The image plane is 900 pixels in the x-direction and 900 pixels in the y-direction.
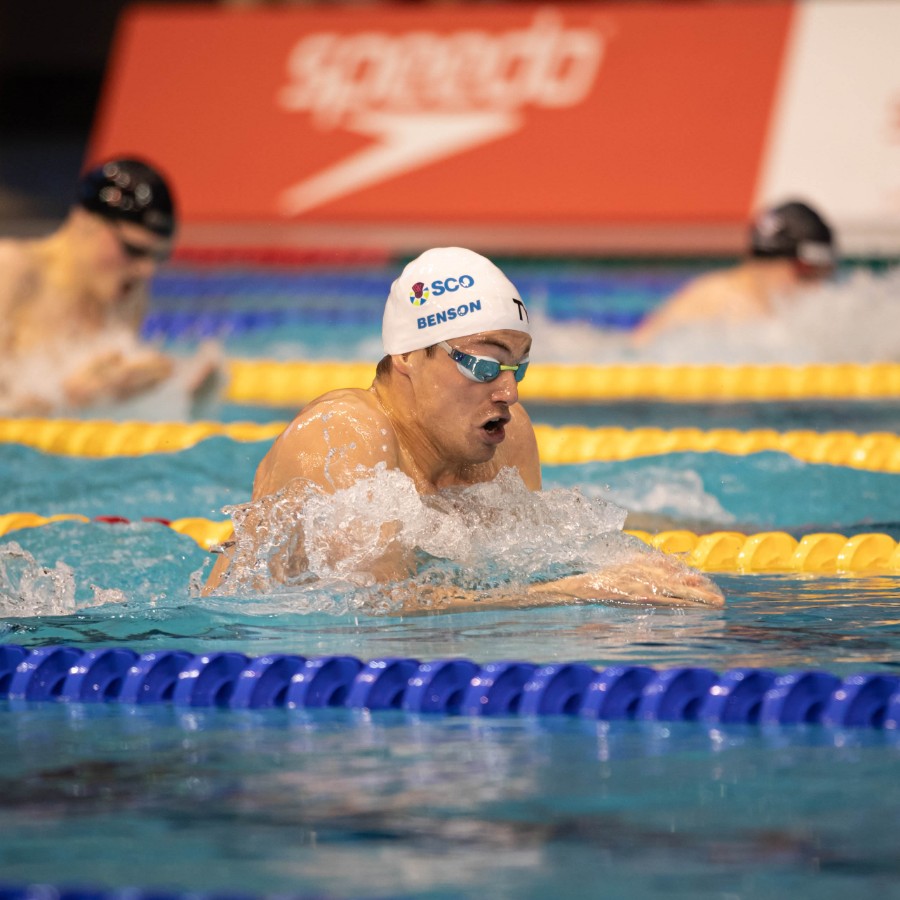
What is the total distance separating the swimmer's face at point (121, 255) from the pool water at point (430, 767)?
6.20 feet

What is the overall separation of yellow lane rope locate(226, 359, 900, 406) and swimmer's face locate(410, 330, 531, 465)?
3.59 meters

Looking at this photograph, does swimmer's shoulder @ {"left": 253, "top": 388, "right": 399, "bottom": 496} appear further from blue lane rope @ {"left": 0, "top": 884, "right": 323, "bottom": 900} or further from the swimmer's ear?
blue lane rope @ {"left": 0, "top": 884, "right": 323, "bottom": 900}

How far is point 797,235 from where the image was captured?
287 inches

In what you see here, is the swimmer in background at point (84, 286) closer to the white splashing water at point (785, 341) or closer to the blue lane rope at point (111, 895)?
the white splashing water at point (785, 341)

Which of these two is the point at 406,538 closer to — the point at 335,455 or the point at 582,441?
the point at 335,455

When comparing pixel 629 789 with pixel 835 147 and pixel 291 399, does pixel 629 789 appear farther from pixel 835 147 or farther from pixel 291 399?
pixel 835 147

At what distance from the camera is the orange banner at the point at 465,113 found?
10.9 meters

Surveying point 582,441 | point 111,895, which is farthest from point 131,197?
point 111,895

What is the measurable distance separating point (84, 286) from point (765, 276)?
3.12 meters

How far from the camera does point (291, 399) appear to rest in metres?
7.10

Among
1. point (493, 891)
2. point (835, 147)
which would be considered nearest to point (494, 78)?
point (835, 147)

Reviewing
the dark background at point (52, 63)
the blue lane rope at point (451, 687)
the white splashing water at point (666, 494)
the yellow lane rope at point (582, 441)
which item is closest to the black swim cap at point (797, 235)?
the yellow lane rope at point (582, 441)

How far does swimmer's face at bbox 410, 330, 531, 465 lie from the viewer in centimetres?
329

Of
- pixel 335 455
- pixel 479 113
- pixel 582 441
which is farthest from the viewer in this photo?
pixel 479 113
